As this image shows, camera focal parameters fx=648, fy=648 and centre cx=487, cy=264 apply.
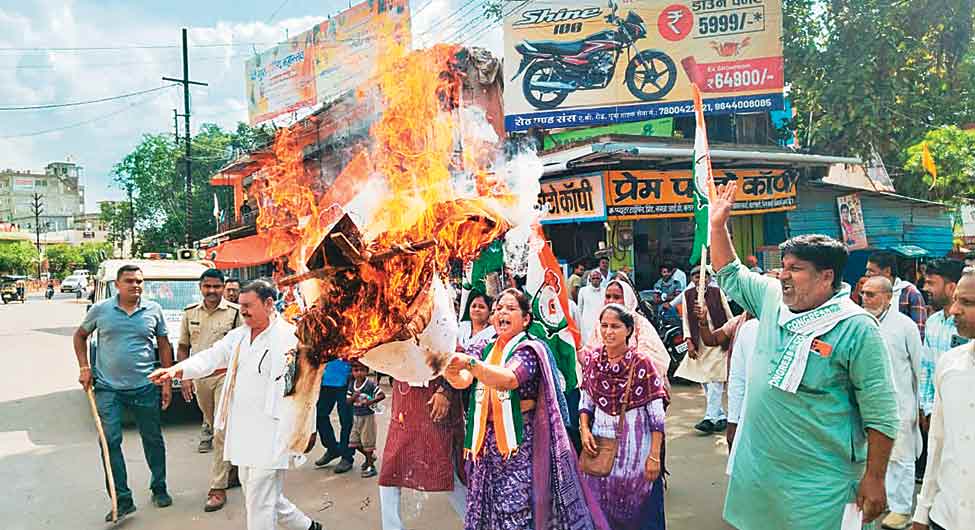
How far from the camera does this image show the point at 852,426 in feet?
8.95

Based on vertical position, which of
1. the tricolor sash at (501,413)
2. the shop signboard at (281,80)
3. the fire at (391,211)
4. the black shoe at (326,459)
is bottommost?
the black shoe at (326,459)

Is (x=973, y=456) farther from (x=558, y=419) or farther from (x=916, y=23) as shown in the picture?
(x=916, y=23)

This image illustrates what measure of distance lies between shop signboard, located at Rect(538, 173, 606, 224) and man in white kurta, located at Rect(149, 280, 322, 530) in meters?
7.08

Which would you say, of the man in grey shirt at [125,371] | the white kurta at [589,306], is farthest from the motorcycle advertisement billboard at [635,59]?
the man in grey shirt at [125,371]

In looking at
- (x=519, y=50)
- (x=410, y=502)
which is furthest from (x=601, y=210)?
(x=410, y=502)

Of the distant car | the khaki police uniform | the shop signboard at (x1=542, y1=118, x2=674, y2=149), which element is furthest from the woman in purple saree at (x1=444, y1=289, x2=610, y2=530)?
the distant car

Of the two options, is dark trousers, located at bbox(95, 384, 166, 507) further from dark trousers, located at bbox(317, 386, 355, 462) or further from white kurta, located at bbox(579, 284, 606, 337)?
white kurta, located at bbox(579, 284, 606, 337)

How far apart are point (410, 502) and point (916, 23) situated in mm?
13715

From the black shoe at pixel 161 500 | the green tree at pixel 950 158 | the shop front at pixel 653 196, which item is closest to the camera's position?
the black shoe at pixel 161 500

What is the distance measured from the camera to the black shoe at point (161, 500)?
5375 millimetres

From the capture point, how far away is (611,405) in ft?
13.2

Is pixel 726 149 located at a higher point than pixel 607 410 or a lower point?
higher

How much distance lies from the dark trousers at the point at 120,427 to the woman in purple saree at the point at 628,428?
3.63 meters

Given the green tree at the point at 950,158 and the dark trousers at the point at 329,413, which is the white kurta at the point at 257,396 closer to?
the dark trousers at the point at 329,413
